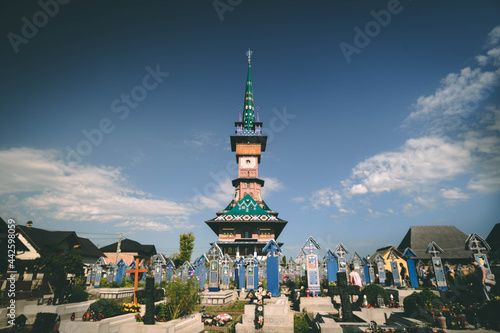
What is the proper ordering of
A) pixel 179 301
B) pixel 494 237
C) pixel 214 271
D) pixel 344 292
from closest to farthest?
pixel 344 292 → pixel 179 301 → pixel 214 271 → pixel 494 237

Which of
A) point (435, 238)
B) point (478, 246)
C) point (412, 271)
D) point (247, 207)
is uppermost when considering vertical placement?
point (247, 207)

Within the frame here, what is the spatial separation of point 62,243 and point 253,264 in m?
24.6

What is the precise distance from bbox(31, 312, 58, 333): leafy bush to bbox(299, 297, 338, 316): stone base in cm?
985

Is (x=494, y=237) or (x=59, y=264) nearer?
(x=59, y=264)

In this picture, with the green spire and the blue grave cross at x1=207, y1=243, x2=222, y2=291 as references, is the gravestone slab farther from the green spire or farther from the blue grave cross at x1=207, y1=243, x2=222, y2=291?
the green spire

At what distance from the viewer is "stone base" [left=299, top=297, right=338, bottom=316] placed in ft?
36.5

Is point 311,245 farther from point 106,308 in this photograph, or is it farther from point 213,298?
point 106,308

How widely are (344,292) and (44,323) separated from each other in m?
10.3

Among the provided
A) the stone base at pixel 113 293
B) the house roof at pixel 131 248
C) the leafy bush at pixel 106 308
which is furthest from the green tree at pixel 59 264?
the house roof at pixel 131 248

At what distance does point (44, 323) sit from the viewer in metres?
7.82

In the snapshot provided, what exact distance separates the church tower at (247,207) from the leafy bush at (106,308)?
65.3ft

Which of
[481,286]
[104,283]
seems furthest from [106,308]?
[481,286]

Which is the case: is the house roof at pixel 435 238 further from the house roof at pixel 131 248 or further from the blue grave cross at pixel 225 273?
the house roof at pixel 131 248

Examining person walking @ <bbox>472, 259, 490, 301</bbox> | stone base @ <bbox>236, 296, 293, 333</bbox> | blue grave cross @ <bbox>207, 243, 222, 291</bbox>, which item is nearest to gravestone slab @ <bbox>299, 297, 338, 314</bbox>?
stone base @ <bbox>236, 296, 293, 333</bbox>
